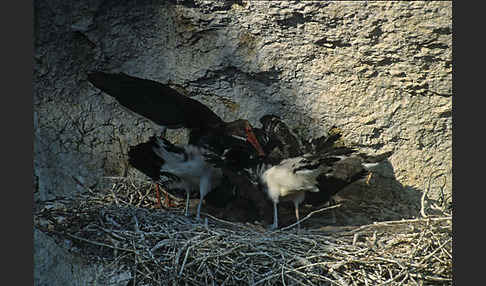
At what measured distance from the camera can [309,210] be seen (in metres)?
1.77

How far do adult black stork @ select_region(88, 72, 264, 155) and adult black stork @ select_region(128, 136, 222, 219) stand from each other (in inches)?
1.6

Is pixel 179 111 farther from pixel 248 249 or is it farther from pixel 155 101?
pixel 248 249

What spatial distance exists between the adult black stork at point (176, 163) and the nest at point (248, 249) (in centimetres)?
10

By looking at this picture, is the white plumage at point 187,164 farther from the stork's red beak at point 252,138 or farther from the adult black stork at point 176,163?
the stork's red beak at point 252,138

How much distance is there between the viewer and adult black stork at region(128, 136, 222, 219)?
170 centimetres

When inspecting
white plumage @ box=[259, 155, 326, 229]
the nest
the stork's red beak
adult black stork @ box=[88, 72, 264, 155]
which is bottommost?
the nest

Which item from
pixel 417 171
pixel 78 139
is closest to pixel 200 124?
pixel 78 139

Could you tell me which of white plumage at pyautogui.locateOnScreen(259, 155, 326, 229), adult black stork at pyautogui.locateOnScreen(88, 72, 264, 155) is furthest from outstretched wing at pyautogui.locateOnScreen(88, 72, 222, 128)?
white plumage at pyautogui.locateOnScreen(259, 155, 326, 229)

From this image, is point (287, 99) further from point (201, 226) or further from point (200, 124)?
point (201, 226)

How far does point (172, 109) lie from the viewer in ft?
5.54

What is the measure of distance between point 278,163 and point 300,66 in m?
0.26

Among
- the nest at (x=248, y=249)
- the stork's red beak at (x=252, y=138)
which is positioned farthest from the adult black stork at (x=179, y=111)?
the nest at (x=248, y=249)

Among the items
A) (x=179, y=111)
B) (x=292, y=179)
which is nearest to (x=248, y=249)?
(x=292, y=179)

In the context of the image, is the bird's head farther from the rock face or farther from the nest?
the nest
